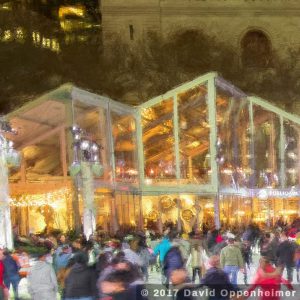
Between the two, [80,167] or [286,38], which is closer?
[80,167]

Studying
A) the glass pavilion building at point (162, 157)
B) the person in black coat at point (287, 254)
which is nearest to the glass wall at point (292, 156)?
the glass pavilion building at point (162, 157)

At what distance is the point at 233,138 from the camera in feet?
92.3

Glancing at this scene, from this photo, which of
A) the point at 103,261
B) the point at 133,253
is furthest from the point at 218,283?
the point at 133,253

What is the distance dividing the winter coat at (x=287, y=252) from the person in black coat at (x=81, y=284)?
20.6 feet

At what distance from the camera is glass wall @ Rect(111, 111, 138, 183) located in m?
24.3

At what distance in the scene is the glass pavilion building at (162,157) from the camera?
22781 millimetres

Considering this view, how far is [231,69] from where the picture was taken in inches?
1565

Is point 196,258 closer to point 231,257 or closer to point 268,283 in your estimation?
point 231,257

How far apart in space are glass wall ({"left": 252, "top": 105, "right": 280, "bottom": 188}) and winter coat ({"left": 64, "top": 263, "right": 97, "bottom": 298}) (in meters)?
22.5

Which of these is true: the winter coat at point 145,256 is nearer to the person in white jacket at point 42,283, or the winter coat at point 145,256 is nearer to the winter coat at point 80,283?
the person in white jacket at point 42,283

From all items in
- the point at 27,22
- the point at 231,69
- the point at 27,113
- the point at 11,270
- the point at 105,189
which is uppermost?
the point at 27,22

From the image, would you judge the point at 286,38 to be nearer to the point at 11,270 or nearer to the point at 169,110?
the point at 169,110

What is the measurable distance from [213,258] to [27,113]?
1463cm

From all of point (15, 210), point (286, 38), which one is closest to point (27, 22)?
point (286, 38)
